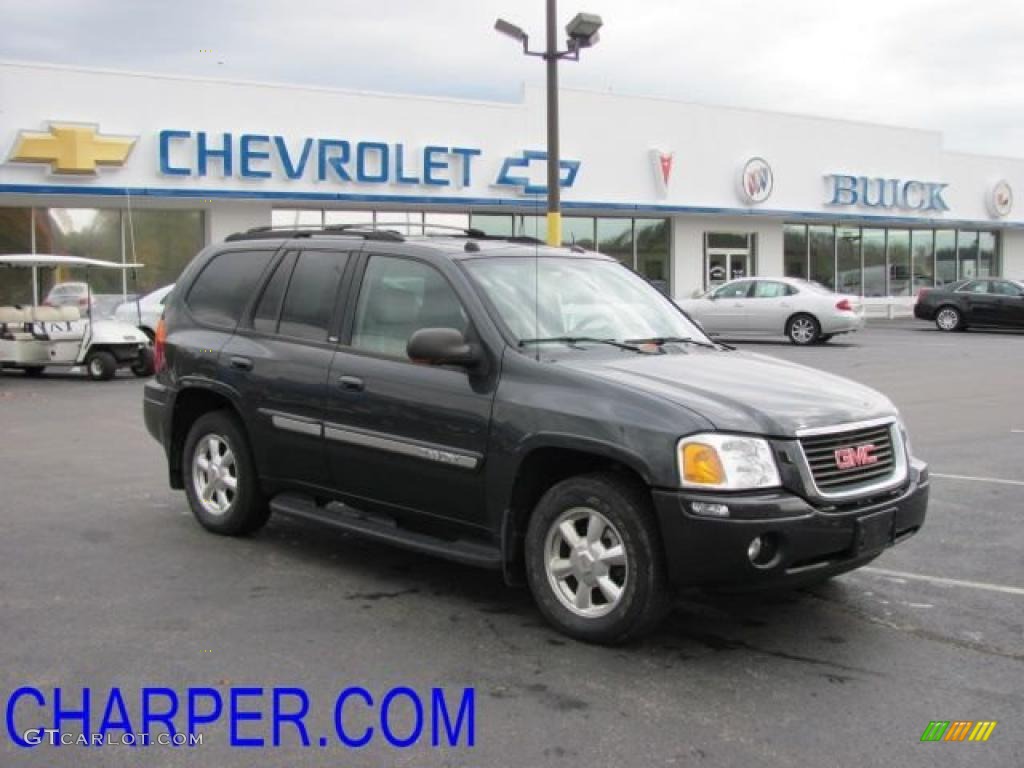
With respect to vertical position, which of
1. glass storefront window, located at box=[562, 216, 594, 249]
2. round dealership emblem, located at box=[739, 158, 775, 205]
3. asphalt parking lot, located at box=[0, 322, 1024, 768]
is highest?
round dealership emblem, located at box=[739, 158, 775, 205]

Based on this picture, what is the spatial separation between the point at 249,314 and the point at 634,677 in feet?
10.9

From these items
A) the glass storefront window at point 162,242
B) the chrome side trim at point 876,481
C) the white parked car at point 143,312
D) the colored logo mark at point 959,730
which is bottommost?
the colored logo mark at point 959,730

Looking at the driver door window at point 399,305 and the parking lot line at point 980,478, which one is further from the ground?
the driver door window at point 399,305

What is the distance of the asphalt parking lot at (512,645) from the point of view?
3.74m

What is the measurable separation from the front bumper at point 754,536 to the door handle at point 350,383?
1823mm

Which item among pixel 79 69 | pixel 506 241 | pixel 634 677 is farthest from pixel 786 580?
pixel 79 69

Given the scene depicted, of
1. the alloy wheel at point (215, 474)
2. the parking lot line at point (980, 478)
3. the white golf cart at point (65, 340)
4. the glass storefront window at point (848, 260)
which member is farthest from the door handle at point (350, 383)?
the glass storefront window at point (848, 260)

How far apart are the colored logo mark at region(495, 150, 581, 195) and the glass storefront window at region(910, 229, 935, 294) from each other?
651 inches

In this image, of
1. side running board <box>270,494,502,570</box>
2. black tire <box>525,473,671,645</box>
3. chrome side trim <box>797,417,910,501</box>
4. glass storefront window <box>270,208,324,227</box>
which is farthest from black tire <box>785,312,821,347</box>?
black tire <box>525,473,671,645</box>

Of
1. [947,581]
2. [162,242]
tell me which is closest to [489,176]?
[162,242]

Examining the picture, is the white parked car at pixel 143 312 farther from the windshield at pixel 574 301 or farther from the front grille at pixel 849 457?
the front grille at pixel 849 457

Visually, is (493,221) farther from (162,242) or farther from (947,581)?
(947,581)

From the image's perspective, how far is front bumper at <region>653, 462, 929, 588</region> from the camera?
4277mm

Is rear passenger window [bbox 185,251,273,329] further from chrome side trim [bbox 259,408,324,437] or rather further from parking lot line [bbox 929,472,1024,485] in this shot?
parking lot line [bbox 929,472,1024,485]
